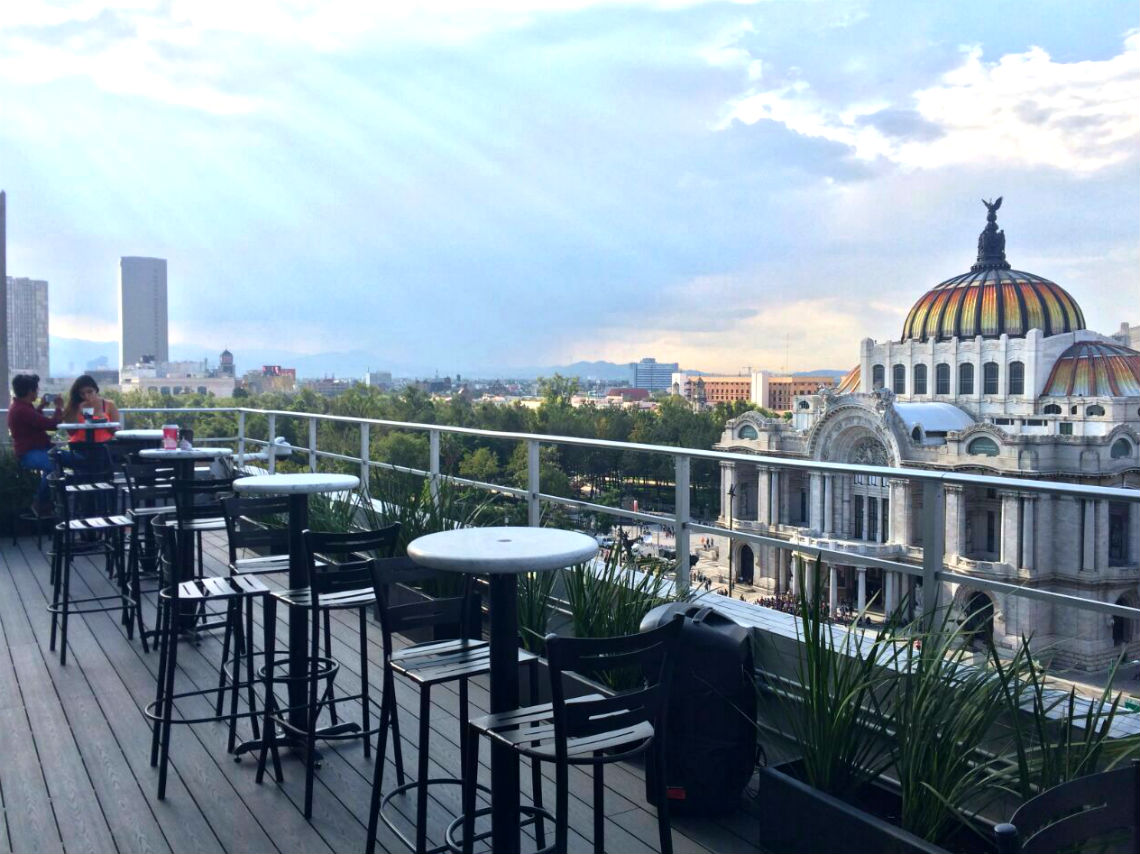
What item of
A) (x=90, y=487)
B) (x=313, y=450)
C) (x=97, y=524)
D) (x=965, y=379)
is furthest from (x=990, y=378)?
(x=97, y=524)

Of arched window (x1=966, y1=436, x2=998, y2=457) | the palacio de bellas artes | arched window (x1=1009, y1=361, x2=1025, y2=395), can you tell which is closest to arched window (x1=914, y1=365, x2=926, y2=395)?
the palacio de bellas artes

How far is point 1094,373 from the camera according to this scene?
77.6m

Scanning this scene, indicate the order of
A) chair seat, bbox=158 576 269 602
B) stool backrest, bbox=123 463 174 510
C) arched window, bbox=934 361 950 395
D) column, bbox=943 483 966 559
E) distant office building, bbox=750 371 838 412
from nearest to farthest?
chair seat, bbox=158 576 269 602 → column, bbox=943 483 966 559 → stool backrest, bbox=123 463 174 510 → arched window, bbox=934 361 950 395 → distant office building, bbox=750 371 838 412

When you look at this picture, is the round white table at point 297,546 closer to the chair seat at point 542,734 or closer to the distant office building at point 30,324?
the chair seat at point 542,734

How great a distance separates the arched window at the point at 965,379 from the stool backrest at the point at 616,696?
288 feet

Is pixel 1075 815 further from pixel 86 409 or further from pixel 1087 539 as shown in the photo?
pixel 1087 539

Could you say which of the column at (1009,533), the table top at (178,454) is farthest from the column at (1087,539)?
the table top at (178,454)

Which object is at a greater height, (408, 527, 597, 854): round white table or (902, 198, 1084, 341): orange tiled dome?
(902, 198, 1084, 341): orange tiled dome

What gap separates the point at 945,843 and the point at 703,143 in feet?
475

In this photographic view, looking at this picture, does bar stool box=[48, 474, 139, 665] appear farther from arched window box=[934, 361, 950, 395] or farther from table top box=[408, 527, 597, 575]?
arched window box=[934, 361, 950, 395]

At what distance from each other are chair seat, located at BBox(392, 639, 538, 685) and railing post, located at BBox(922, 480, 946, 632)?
122cm

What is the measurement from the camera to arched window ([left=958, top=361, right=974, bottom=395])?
272ft

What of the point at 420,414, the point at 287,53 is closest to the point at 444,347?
the point at 420,414

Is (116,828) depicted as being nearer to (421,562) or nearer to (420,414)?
(421,562)
